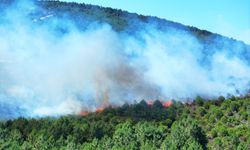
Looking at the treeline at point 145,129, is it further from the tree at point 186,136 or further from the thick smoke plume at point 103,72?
the thick smoke plume at point 103,72

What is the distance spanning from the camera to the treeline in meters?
68.3

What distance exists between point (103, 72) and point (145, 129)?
67.0 metres

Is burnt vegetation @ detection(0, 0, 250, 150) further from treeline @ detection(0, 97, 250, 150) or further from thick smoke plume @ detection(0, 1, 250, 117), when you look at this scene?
thick smoke plume @ detection(0, 1, 250, 117)

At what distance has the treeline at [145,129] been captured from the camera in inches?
2689

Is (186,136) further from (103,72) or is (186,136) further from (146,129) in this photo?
(103,72)

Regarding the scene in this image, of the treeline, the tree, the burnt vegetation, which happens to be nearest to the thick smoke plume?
the burnt vegetation

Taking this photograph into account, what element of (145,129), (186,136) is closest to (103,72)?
(145,129)

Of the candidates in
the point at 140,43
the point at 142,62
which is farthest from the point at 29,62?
the point at 140,43

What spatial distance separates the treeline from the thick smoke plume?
21519 millimetres

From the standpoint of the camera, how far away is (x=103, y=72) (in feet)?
455

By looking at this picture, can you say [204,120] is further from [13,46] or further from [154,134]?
[13,46]

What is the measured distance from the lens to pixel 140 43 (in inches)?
7466

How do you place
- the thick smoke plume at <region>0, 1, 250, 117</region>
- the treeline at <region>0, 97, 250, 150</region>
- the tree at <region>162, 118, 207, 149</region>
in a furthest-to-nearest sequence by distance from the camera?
the thick smoke plume at <region>0, 1, 250, 117</region>
the treeline at <region>0, 97, 250, 150</region>
the tree at <region>162, 118, 207, 149</region>

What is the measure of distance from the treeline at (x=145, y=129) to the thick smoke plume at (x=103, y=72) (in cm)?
2152
